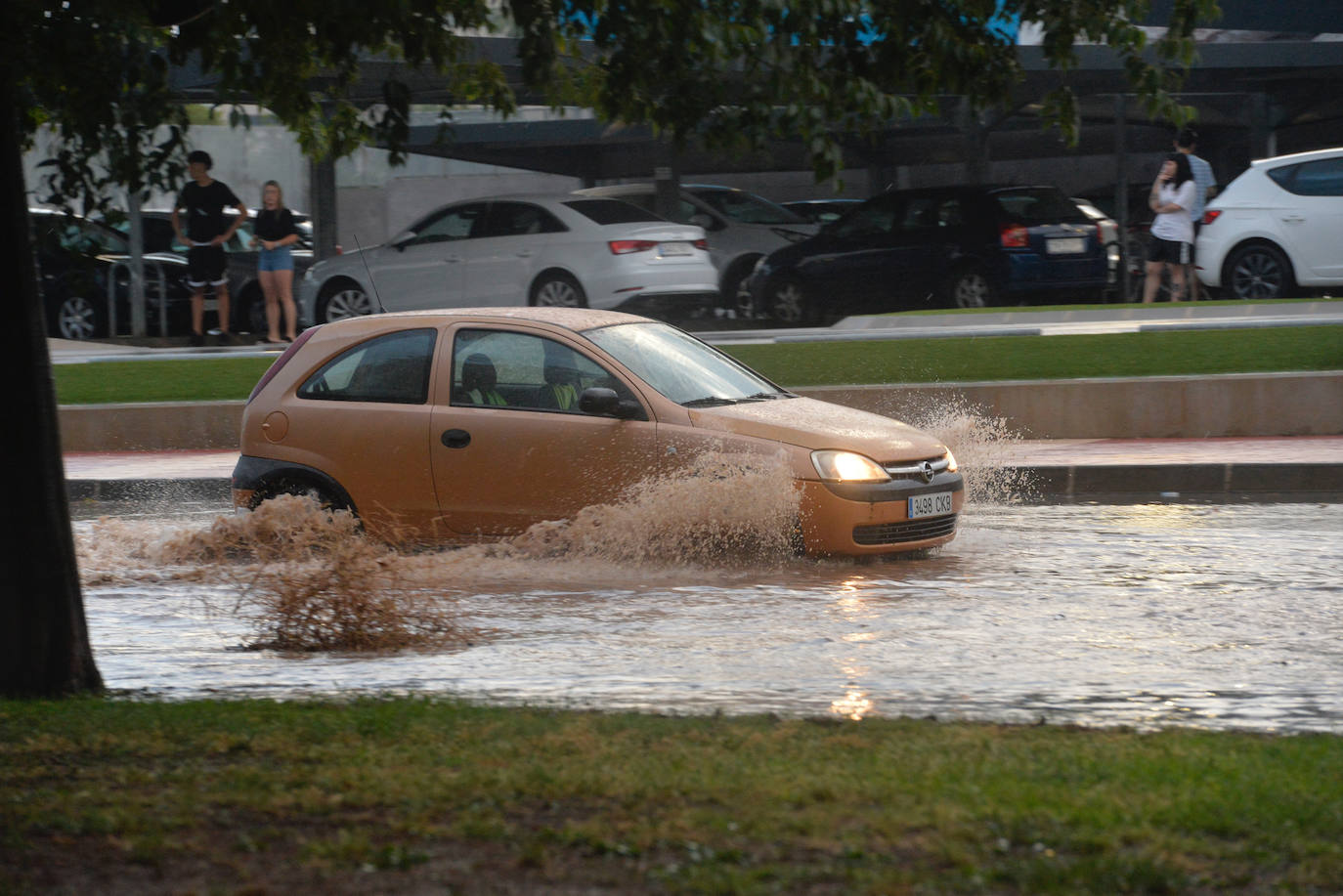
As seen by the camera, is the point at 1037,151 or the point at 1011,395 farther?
the point at 1037,151

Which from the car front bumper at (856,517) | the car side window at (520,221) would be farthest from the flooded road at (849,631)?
the car side window at (520,221)

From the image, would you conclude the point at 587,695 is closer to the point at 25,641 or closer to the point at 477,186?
the point at 25,641

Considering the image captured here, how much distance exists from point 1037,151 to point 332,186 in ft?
54.7

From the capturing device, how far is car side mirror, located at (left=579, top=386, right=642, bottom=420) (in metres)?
9.17

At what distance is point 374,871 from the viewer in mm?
4035

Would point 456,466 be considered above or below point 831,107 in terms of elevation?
below

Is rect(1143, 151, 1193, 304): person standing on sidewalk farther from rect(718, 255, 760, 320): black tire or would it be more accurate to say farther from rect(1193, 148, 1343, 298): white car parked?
rect(718, 255, 760, 320): black tire

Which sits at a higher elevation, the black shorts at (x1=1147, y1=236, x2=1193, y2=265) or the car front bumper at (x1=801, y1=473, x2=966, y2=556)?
the black shorts at (x1=1147, y1=236, x2=1193, y2=265)

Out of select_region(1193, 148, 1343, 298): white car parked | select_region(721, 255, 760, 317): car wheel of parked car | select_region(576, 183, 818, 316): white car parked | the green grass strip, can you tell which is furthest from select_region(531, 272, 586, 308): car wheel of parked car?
select_region(1193, 148, 1343, 298): white car parked

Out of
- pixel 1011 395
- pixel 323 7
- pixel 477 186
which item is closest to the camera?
pixel 323 7

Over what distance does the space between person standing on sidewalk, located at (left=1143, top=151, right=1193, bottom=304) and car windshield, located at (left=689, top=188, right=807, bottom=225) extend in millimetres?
5351

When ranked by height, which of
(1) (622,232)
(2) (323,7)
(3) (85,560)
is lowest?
(3) (85,560)

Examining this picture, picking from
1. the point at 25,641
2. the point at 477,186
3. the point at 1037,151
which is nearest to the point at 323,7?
the point at 25,641

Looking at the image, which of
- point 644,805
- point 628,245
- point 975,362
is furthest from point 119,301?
point 644,805
